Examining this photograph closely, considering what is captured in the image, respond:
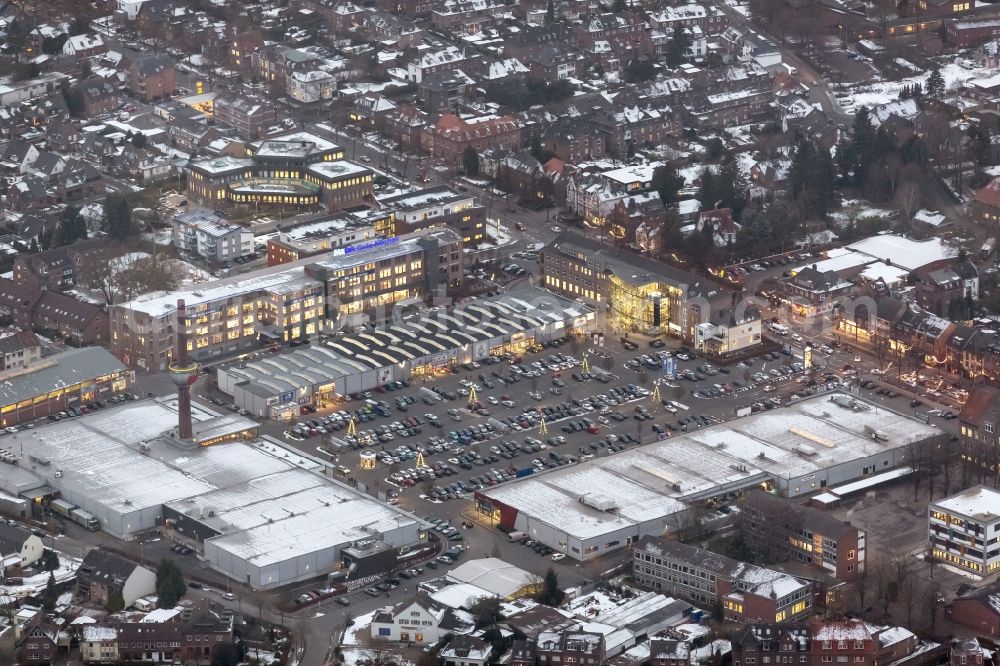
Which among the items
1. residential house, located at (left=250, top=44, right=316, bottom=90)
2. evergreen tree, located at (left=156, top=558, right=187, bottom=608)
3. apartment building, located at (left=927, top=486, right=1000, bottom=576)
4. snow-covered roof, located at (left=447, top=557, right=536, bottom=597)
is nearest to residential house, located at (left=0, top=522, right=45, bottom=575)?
evergreen tree, located at (left=156, top=558, right=187, bottom=608)

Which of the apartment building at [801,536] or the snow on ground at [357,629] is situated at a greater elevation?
the apartment building at [801,536]

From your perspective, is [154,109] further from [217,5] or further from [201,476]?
[201,476]

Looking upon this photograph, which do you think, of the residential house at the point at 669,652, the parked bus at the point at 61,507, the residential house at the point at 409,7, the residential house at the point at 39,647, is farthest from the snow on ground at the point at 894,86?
the residential house at the point at 39,647

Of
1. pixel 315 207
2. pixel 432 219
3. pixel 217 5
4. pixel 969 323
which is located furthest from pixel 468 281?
pixel 217 5

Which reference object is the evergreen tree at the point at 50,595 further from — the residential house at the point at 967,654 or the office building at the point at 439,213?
the office building at the point at 439,213

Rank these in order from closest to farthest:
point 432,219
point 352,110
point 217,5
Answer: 1. point 432,219
2. point 352,110
3. point 217,5

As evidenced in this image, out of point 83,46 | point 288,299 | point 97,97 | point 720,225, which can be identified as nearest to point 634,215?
point 720,225

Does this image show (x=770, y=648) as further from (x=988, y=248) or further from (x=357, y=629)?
(x=988, y=248)
